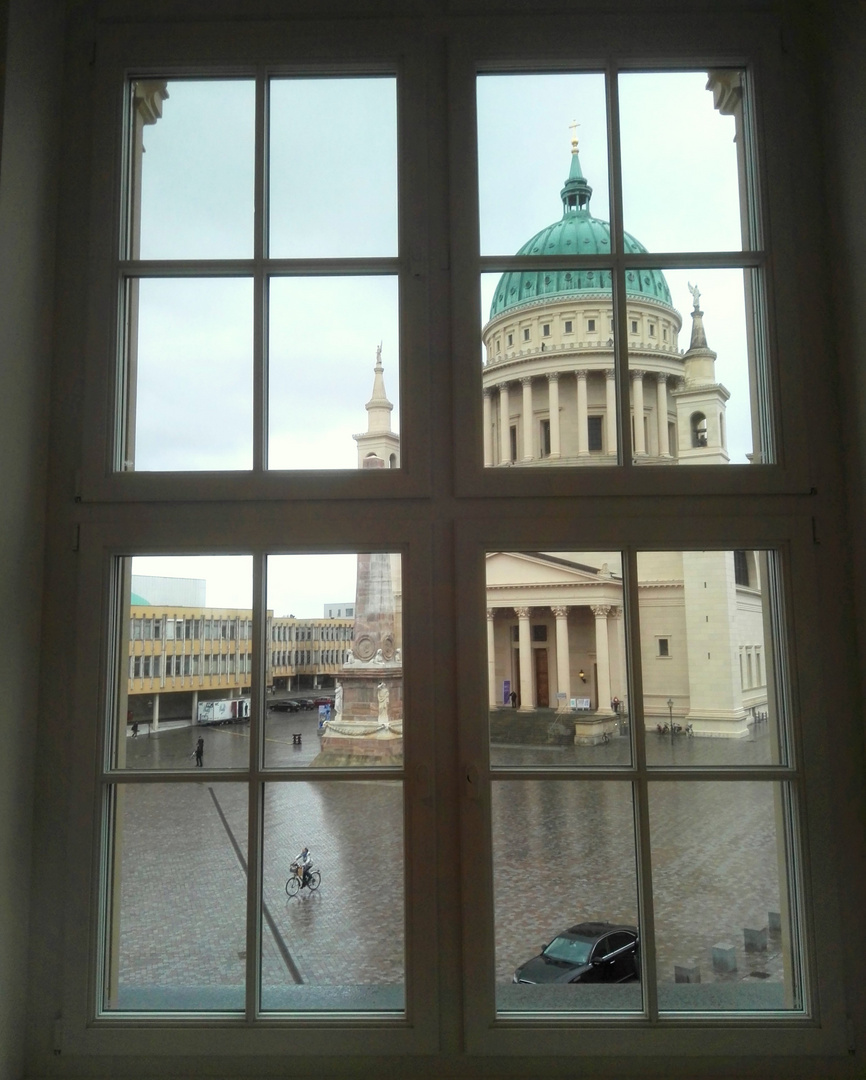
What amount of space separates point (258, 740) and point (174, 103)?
151cm

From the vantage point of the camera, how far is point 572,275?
1812 millimetres

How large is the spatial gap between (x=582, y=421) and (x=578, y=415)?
0.02m

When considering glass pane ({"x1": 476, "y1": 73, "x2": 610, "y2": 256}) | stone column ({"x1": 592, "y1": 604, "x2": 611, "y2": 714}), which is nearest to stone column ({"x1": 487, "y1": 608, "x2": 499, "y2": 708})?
stone column ({"x1": 592, "y1": 604, "x2": 611, "y2": 714})

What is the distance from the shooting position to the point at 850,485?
1.71 meters

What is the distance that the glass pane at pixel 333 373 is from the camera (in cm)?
179

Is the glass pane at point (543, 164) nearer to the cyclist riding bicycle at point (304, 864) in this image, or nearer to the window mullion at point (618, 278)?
the window mullion at point (618, 278)

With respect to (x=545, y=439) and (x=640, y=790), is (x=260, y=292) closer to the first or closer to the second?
(x=545, y=439)

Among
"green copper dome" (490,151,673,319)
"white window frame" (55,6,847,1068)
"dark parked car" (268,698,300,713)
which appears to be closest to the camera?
"white window frame" (55,6,847,1068)

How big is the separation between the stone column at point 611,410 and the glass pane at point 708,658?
0.26m

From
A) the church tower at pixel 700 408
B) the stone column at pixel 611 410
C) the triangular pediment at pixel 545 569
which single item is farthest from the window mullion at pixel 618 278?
the triangular pediment at pixel 545 569

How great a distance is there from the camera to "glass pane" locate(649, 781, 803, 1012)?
5.34ft

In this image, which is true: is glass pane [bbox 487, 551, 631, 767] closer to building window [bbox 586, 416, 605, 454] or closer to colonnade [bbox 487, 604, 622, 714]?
colonnade [bbox 487, 604, 622, 714]

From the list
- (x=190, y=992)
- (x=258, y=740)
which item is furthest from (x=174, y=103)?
(x=190, y=992)

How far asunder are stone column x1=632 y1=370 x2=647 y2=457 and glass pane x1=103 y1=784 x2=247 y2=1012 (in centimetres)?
115
